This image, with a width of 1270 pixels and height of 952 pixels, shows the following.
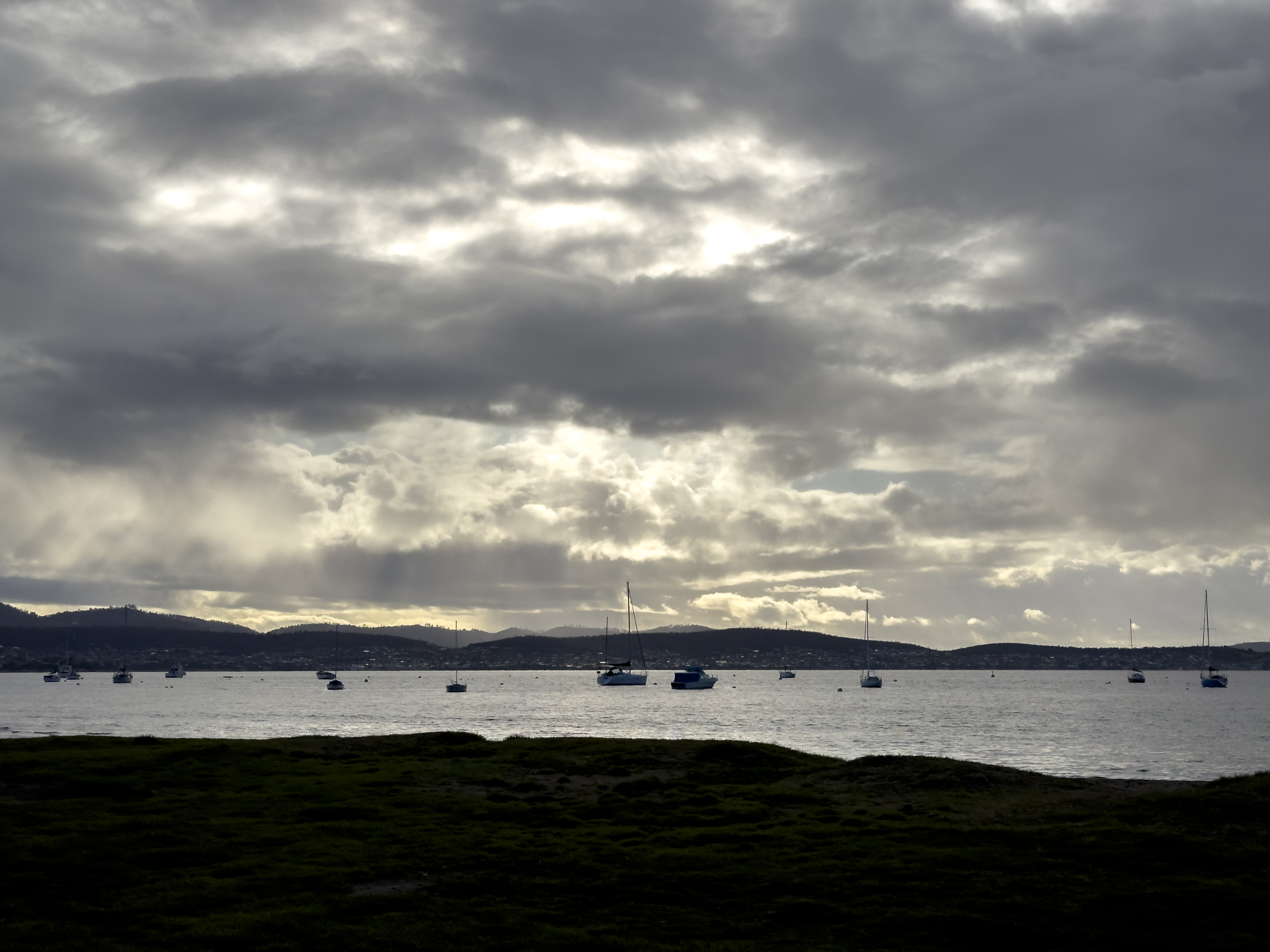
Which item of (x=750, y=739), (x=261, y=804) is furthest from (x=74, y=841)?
(x=750, y=739)

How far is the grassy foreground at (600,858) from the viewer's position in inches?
1061

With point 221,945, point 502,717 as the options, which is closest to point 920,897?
point 221,945

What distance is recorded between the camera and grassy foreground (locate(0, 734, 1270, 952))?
88.4 feet

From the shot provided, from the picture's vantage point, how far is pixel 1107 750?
122250mm

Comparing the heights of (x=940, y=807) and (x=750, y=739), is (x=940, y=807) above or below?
above

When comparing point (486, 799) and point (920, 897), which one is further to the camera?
point (486, 799)

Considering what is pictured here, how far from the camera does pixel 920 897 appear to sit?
98.3 feet

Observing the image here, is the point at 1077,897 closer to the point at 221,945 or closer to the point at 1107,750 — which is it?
the point at 221,945

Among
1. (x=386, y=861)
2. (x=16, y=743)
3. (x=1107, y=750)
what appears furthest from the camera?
(x=1107, y=750)

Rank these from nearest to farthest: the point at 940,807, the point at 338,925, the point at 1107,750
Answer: the point at 338,925 < the point at 940,807 < the point at 1107,750

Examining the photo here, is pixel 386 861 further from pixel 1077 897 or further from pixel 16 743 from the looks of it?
pixel 16 743

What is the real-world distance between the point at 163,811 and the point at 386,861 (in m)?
12.4

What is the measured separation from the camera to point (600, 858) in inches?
1380

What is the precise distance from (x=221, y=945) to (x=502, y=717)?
17843 centimetres
